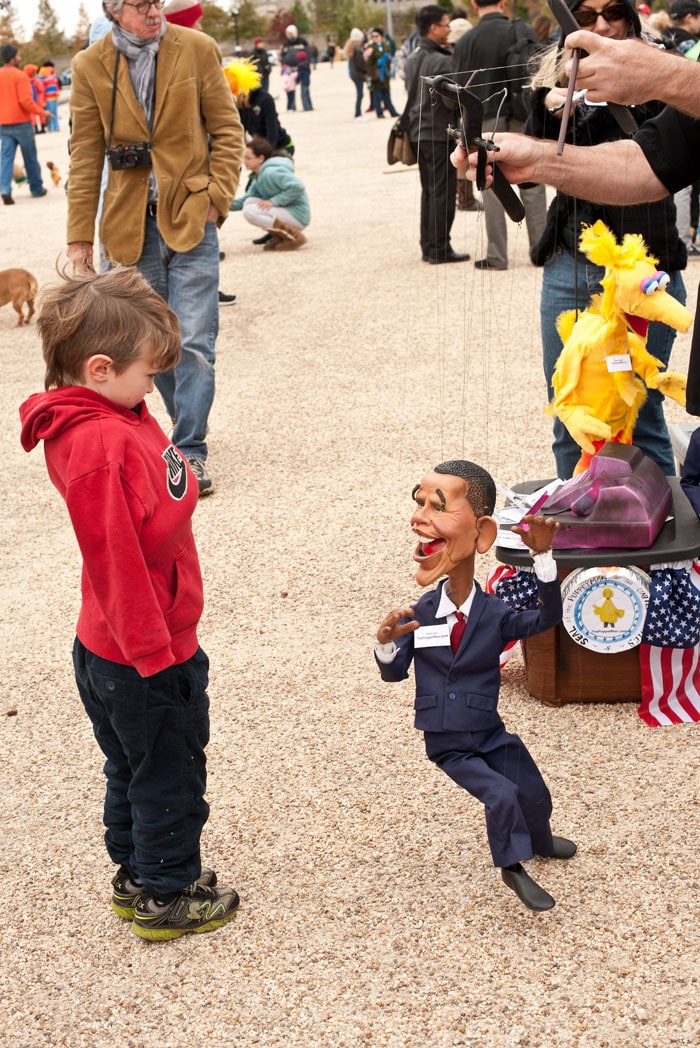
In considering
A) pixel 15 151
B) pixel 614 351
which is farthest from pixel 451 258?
pixel 15 151

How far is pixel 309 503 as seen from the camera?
5.15 meters

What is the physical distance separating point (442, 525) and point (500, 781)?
58 centimetres

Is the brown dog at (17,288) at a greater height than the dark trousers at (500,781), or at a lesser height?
lesser

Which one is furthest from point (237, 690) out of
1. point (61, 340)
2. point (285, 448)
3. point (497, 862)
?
point (285, 448)

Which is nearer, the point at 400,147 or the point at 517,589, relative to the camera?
Result: the point at 517,589

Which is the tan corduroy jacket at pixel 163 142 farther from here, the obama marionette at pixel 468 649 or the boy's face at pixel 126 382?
the obama marionette at pixel 468 649

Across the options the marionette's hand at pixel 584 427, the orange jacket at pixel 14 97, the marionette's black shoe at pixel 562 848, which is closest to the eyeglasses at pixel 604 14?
the marionette's hand at pixel 584 427

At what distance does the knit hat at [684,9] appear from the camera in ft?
32.1

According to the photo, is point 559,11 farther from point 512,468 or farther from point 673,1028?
point 512,468

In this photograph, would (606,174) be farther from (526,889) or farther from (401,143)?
(401,143)

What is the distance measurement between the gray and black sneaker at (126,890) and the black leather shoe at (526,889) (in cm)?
70

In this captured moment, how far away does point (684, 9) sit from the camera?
9852 mm

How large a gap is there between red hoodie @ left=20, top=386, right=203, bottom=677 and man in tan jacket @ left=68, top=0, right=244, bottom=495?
2.74 meters

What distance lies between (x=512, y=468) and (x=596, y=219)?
1523 mm
